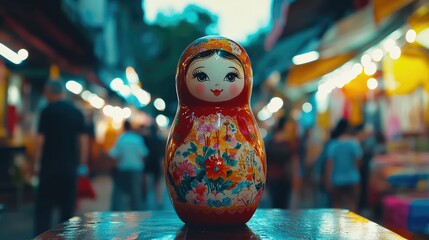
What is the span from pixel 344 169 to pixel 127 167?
9.99 ft

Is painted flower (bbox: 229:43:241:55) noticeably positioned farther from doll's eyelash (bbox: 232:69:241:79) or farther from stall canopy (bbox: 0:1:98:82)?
stall canopy (bbox: 0:1:98:82)

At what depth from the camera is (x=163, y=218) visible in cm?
213

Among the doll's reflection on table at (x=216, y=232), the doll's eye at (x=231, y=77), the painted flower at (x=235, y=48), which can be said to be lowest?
the doll's reflection on table at (x=216, y=232)

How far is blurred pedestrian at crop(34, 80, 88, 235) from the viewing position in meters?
5.07

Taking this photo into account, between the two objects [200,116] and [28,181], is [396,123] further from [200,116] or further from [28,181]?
[28,181]

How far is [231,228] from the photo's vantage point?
6.18 feet

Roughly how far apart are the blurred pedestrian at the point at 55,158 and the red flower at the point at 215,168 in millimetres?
3558

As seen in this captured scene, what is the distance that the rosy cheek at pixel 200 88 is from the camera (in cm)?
192

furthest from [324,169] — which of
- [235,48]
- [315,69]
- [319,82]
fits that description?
[235,48]

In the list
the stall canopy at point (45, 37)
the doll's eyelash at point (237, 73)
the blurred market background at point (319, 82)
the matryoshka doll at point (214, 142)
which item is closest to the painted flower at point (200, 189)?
the matryoshka doll at point (214, 142)

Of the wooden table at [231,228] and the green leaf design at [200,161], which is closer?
the wooden table at [231,228]

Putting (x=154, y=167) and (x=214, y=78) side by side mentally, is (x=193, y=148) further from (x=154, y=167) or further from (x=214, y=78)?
(x=154, y=167)

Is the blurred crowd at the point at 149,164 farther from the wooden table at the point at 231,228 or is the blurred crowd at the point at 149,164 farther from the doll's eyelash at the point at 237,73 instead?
the doll's eyelash at the point at 237,73

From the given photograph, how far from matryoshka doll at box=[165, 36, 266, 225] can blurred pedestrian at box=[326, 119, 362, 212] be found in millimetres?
4149
